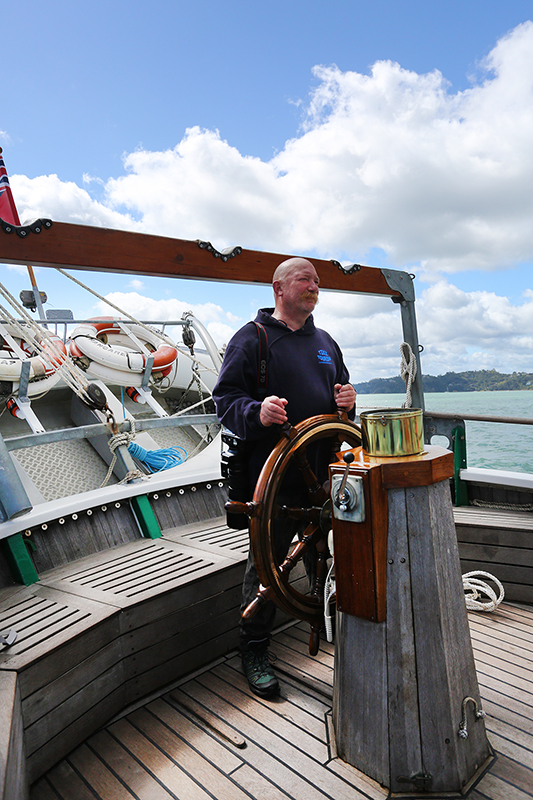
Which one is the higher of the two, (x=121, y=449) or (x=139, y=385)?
(x=139, y=385)

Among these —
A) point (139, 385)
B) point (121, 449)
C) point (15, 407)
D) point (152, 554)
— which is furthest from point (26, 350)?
point (152, 554)

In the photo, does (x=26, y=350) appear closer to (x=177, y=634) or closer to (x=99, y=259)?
(x=99, y=259)

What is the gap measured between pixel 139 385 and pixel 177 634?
4.61m

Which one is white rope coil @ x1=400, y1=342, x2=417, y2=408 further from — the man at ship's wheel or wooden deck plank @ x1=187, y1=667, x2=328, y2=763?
wooden deck plank @ x1=187, y1=667, x2=328, y2=763

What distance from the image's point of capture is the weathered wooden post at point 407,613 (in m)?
1.09

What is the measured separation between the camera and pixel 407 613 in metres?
1.10

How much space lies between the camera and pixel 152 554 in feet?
6.57

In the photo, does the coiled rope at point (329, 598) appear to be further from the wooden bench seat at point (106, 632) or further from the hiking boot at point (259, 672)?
the wooden bench seat at point (106, 632)

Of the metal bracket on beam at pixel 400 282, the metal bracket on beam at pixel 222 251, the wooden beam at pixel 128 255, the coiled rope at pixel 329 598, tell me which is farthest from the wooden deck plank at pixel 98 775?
the metal bracket on beam at pixel 400 282

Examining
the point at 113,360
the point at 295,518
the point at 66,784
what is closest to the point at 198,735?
the point at 66,784

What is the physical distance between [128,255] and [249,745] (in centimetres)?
Result: 155

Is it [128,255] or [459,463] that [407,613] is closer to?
[128,255]

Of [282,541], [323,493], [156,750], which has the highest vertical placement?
[323,493]

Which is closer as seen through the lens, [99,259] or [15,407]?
[99,259]
